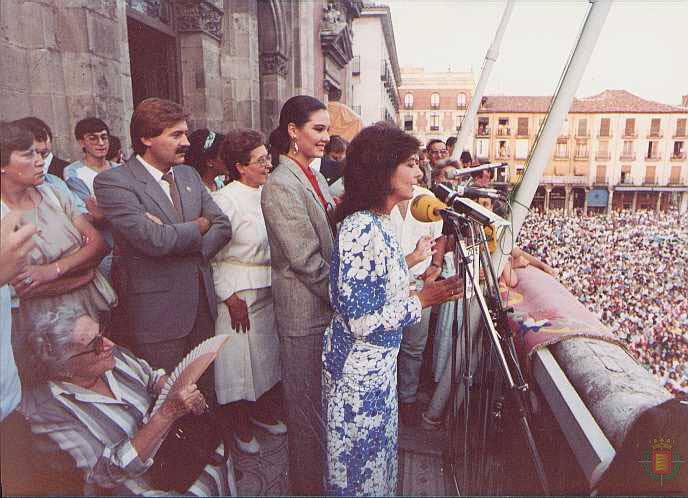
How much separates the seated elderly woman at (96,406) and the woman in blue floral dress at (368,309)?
53 centimetres

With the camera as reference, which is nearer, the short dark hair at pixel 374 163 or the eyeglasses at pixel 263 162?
the short dark hair at pixel 374 163

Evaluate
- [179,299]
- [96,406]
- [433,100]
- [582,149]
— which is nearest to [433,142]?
[433,100]

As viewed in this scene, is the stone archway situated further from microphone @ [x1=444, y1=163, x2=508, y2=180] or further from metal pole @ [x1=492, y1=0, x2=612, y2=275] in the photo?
microphone @ [x1=444, y1=163, x2=508, y2=180]

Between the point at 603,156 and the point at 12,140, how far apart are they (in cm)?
604

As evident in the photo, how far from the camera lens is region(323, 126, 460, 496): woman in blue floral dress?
1.69 meters

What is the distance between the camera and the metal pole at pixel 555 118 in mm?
2328

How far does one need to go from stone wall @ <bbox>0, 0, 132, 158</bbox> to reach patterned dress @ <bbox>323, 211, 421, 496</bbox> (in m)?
1.68

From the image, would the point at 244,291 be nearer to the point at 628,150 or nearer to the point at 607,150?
the point at 607,150

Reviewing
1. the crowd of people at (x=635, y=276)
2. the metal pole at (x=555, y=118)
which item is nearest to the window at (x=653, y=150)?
the crowd of people at (x=635, y=276)

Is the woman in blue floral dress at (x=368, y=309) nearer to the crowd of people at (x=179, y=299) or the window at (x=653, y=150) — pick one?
the crowd of people at (x=179, y=299)

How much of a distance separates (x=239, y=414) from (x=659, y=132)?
3.86 m

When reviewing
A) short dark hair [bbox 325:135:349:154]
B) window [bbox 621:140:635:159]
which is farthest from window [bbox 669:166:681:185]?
short dark hair [bbox 325:135:349:154]

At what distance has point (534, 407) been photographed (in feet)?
7.51

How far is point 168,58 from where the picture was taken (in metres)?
5.50
